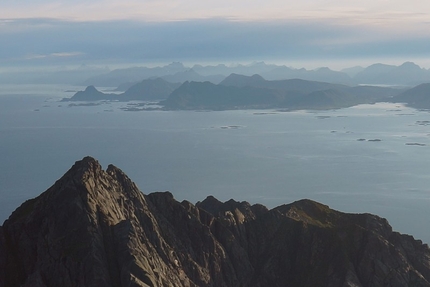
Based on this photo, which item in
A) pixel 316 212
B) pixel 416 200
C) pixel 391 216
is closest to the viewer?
pixel 316 212

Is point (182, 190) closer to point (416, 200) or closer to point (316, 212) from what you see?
point (416, 200)

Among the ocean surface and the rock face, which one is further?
the ocean surface

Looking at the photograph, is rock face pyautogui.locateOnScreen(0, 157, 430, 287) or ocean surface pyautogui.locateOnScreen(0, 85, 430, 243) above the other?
rock face pyautogui.locateOnScreen(0, 157, 430, 287)

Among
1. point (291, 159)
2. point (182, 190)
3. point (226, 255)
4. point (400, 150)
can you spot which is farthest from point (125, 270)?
point (400, 150)

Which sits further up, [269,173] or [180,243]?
[180,243]

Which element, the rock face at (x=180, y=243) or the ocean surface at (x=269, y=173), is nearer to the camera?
the rock face at (x=180, y=243)

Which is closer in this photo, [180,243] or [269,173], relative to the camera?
[180,243]

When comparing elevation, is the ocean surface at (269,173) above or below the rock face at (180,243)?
below

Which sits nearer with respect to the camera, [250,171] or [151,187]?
[151,187]
